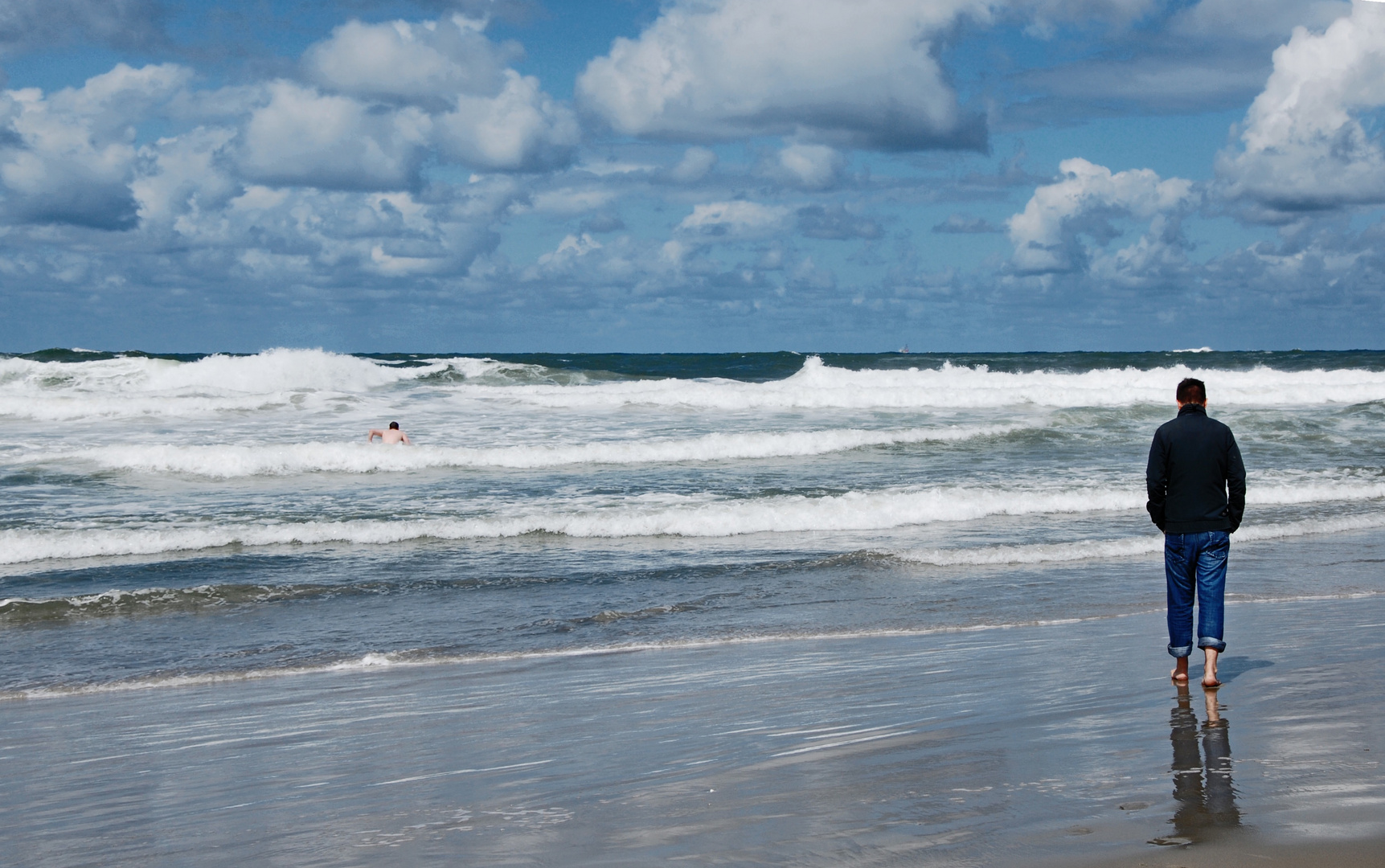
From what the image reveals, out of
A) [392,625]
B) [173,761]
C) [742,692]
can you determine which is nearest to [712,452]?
[392,625]

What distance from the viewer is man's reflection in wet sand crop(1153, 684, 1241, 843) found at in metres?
3.74

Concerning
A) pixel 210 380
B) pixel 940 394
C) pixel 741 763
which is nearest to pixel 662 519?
pixel 741 763

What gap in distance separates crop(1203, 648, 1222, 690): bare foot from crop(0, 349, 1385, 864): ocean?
324 millimetres

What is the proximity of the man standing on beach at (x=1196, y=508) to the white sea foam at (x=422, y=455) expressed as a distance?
47.7 feet

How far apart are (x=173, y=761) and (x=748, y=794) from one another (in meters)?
3.21

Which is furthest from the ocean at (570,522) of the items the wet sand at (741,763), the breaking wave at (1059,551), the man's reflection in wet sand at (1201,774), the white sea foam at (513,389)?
the man's reflection in wet sand at (1201,774)

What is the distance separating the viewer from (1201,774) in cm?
438

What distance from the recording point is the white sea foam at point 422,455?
750 inches

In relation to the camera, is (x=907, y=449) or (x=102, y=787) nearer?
(x=102, y=787)

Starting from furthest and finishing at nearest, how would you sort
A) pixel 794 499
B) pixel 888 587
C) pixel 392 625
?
pixel 794 499 → pixel 888 587 → pixel 392 625

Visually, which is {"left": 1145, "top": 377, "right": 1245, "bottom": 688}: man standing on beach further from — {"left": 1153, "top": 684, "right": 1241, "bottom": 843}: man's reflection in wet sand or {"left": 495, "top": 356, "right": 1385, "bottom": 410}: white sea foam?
{"left": 495, "top": 356, "right": 1385, "bottom": 410}: white sea foam

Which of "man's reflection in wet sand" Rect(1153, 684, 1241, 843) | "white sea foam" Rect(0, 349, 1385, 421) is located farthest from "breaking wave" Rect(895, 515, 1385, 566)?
"white sea foam" Rect(0, 349, 1385, 421)

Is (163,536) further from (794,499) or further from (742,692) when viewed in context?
(742,692)

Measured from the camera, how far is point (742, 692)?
649cm
